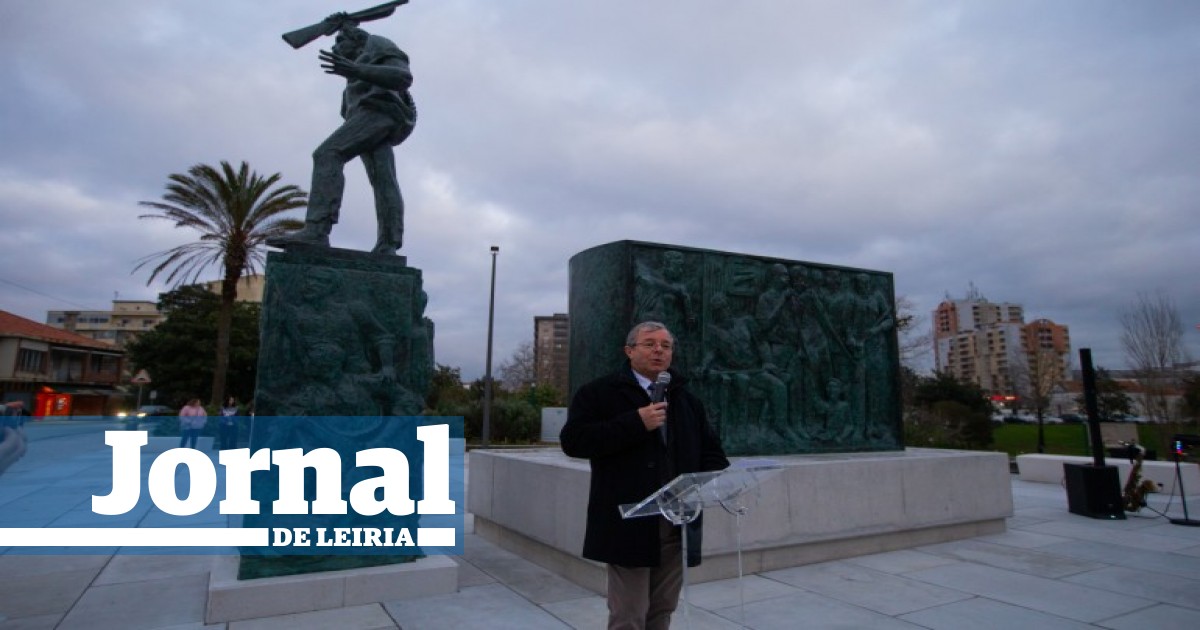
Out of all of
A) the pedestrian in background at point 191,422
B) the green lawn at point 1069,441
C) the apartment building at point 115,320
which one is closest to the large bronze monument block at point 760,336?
the pedestrian in background at point 191,422

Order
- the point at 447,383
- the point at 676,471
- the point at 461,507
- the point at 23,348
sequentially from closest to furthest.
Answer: the point at 676,471
the point at 461,507
the point at 447,383
the point at 23,348

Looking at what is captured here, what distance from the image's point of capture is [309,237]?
5668mm

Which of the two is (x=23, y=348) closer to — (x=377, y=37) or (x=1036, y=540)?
(x=377, y=37)

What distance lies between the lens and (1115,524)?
864 cm

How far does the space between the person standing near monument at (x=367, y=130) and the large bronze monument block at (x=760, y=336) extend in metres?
2.36

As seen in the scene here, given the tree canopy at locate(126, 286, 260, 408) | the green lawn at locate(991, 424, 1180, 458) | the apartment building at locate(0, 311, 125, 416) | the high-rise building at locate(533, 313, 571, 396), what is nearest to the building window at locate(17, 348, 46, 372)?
the apartment building at locate(0, 311, 125, 416)

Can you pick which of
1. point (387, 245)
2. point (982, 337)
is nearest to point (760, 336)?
point (387, 245)

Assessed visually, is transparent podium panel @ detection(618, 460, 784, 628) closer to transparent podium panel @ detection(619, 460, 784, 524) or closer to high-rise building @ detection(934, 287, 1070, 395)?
transparent podium panel @ detection(619, 460, 784, 524)

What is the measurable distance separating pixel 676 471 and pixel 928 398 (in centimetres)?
2892

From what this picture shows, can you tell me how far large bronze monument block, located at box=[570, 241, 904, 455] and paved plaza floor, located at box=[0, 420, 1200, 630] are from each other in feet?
5.68

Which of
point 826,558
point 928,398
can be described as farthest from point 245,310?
point 826,558

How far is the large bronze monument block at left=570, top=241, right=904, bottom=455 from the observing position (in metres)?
7.18

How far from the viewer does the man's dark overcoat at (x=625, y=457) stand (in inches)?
117

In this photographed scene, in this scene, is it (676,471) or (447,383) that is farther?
(447,383)
